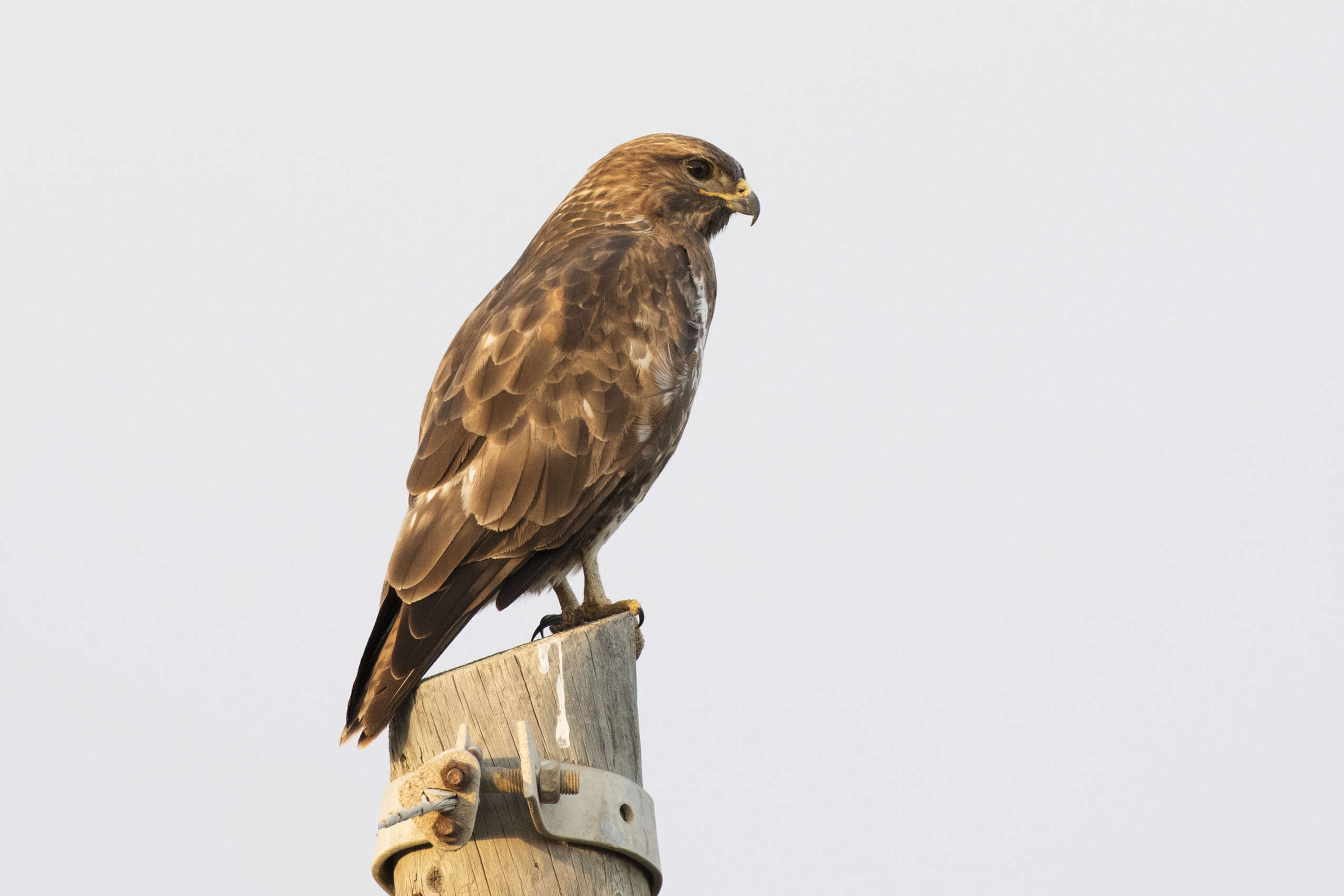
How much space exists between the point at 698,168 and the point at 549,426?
5.85 feet

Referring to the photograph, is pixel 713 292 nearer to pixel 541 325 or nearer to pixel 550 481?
pixel 541 325

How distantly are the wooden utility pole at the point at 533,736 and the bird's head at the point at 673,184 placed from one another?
2.59 meters

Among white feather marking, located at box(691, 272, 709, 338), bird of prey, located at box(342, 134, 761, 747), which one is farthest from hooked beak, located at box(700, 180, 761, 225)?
white feather marking, located at box(691, 272, 709, 338)

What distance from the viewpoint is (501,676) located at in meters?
3.34

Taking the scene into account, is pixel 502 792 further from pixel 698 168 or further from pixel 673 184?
pixel 698 168

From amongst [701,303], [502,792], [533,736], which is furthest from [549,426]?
[502,792]

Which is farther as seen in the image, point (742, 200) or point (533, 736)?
point (742, 200)

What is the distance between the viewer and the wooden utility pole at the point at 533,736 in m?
3.16

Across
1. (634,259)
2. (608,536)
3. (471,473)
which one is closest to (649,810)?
(471,473)

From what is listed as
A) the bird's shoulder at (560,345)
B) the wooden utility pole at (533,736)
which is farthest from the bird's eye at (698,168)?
the wooden utility pole at (533,736)

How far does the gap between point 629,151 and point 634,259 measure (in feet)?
3.04

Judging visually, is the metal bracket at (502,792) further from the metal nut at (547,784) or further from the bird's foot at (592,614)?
the bird's foot at (592,614)

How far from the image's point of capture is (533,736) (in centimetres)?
327

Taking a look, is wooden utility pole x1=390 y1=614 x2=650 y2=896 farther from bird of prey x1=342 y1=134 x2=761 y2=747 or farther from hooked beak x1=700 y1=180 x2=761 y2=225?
hooked beak x1=700 y1=180 x2=761 y2=225
